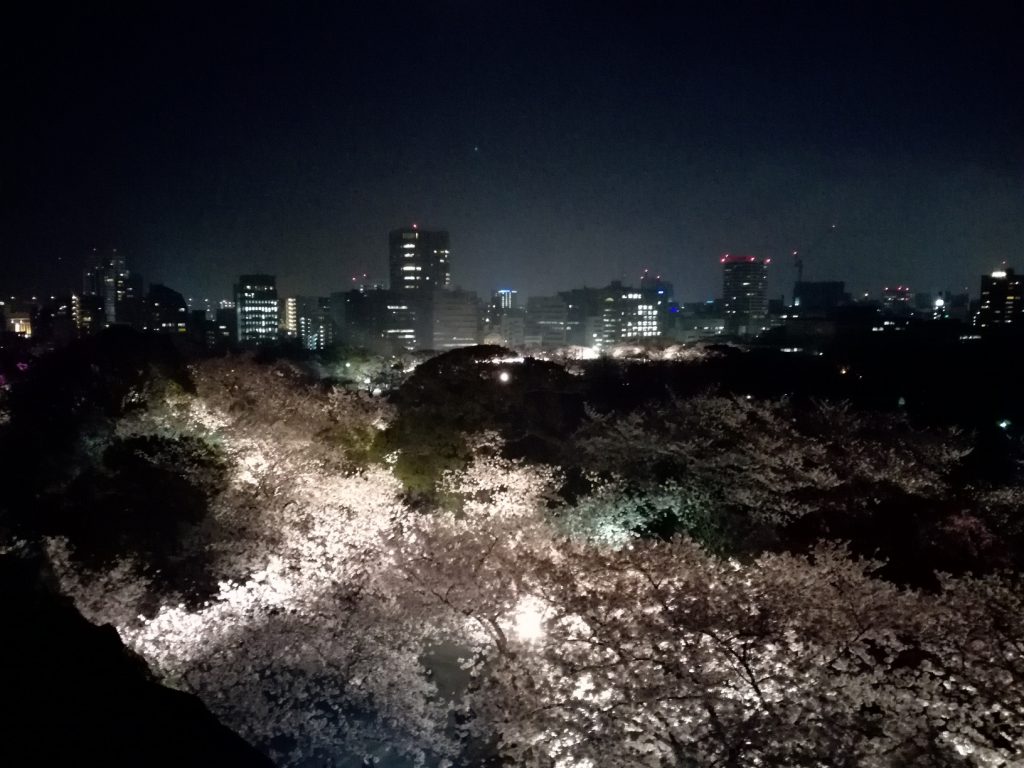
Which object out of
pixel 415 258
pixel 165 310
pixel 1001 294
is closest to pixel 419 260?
pixel 415 258

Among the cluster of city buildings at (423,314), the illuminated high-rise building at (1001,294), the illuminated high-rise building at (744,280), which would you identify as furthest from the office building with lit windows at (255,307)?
the illuminated high-rise building at (1001,294)

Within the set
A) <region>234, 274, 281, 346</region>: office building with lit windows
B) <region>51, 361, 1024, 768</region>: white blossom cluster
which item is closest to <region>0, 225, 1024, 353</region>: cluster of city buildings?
<region>234, 274, 281, 346</region>: office building with lit windows

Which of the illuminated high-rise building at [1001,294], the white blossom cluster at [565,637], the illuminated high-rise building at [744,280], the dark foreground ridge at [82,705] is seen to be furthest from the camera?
the illuminated high-rise building at [744,280]

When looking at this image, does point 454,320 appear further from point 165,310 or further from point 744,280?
point 744,280

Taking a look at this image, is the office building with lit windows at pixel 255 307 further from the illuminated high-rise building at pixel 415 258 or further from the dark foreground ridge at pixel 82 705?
the dark foreground ridge at pixel 82 705

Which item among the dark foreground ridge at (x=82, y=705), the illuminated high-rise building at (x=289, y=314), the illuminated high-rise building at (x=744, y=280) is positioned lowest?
the dark foreground ridge at (x=82, y=705)

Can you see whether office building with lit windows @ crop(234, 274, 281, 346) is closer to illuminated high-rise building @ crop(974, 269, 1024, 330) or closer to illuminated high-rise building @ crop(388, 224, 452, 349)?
illuminated high-rise building @ crop(388, 224, 452, 349)
